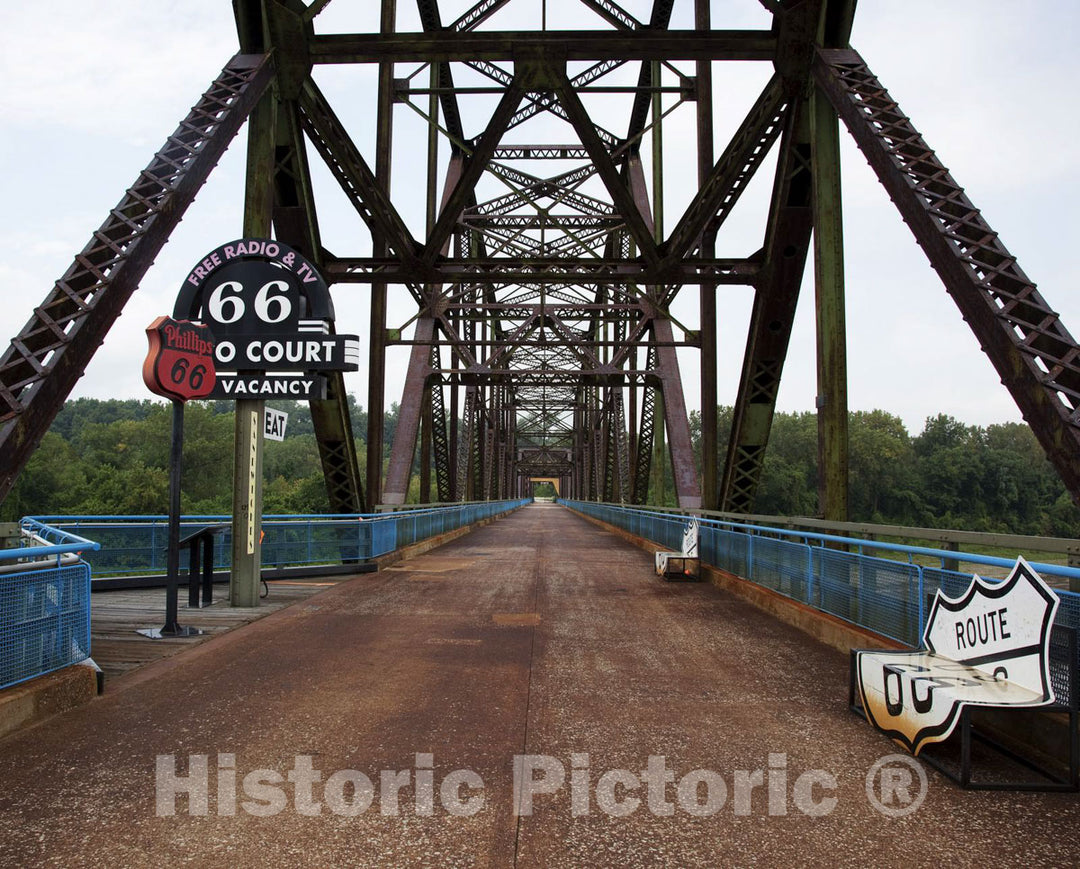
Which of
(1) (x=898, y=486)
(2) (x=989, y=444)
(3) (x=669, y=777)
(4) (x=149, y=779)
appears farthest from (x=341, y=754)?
(2) (x=989, y=444)

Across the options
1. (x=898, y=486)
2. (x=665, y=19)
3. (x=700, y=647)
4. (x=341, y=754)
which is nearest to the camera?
(x=341, y=754)

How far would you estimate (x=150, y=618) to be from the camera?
841 centimetres

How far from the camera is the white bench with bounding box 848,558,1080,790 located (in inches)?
147

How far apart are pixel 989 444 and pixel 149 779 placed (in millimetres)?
120825

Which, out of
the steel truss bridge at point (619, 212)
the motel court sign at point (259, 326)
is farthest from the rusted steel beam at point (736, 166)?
the motel court sign at point (259, 326)

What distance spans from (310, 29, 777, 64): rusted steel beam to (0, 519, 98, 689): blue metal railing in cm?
831

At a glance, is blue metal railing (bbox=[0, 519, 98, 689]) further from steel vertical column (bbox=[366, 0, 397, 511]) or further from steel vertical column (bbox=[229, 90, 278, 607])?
steel vertical column (bbox=[366, 0, 397, 511])

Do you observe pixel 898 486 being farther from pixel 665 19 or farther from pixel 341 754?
pixel 341 754

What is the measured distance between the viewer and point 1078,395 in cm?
577

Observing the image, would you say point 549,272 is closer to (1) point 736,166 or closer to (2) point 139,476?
(1) point 736,166

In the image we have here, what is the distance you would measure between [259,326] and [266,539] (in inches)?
172

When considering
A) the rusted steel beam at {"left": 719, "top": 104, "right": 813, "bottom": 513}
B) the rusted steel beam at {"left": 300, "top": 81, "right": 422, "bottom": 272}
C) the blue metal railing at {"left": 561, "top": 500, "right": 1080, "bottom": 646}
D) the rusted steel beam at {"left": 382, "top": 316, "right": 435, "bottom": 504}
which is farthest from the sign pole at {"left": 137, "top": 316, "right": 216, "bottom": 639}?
the rusted steel beam at {"left": 382, "top": 316, "right": 435, "bottom": 504}

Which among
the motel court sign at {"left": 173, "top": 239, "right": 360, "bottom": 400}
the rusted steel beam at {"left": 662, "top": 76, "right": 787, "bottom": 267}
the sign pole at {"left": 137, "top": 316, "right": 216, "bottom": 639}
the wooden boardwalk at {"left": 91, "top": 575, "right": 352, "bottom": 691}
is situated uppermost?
the rusted steel beam at {"left": 662, "top": 76, "right": 787, "bottom": 267}

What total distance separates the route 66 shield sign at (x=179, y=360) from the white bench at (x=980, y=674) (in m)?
6.66
